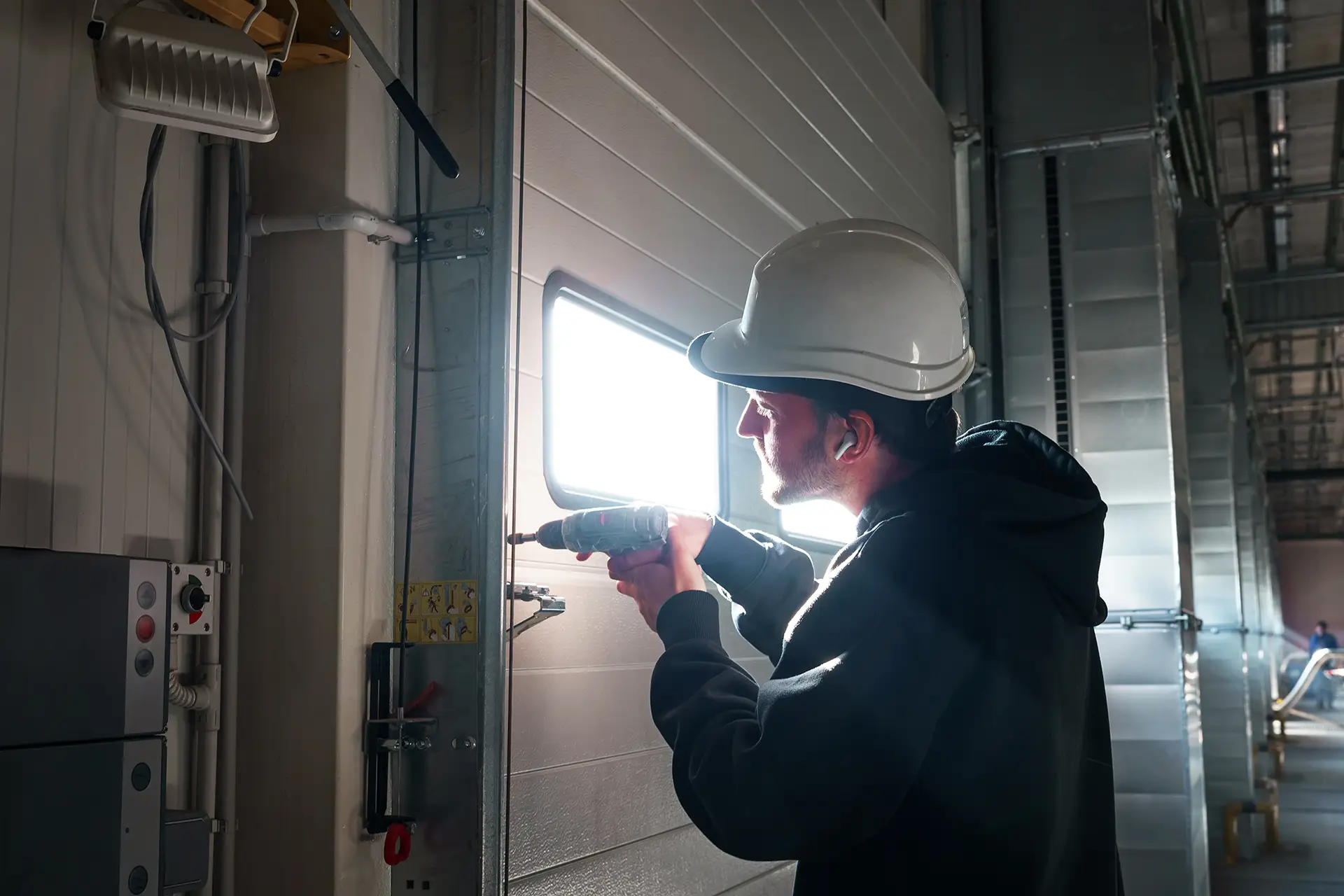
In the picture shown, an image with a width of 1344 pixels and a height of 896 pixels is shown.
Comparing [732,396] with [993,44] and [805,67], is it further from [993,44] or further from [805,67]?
[993,44]

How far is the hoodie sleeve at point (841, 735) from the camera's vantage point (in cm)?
152

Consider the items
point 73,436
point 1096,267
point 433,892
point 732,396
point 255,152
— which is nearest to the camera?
point 73,436

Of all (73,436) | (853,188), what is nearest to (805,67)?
(853,188)

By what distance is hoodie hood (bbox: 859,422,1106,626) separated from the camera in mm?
1630

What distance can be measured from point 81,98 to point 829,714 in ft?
4.87

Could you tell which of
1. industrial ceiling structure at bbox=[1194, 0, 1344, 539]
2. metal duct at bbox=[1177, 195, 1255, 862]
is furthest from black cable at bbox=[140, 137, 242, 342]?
metal duct at bbox=[1177, 195, 1255, 862]

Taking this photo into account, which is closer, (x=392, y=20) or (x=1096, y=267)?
(x=392, y=20)

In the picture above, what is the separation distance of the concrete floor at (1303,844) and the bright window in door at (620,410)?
603 centimetres

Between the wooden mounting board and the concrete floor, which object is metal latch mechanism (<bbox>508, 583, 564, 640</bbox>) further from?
the concrete floor

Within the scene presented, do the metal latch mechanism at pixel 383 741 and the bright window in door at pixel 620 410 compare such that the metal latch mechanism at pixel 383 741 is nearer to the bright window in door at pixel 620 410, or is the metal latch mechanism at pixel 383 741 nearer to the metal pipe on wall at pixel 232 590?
the metal pipe on wall at pixel 232 590

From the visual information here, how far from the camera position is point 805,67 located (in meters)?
4.12

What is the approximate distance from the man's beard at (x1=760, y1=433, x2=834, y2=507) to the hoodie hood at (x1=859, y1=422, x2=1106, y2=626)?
5.2 inches

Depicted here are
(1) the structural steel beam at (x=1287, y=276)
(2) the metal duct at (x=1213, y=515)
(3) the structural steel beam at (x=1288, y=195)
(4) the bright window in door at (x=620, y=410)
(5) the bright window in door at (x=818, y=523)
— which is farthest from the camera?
(1) the structural steel beam at (x=1287, y=276)

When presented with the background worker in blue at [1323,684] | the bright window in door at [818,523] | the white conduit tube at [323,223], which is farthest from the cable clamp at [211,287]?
the background worker in blue at [1323,684]
